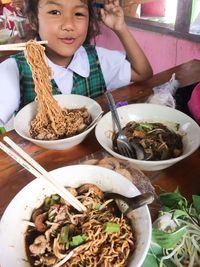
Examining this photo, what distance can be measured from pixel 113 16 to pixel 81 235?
126 centimetres

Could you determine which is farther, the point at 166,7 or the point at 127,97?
the point at 166,7

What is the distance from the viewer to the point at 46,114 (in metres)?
1.15

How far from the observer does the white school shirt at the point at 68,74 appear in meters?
1.47

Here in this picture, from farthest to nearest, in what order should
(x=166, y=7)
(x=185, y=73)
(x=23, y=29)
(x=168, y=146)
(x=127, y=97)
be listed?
1. (x=23, y=29)
2. (x=166, y=7)
3. (x=185, y=73)
4. (x=127, y=97)
5. (x=168, y=146)

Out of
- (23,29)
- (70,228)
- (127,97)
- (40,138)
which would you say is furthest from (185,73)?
(23,29)

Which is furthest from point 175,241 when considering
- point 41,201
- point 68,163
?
point 68,163

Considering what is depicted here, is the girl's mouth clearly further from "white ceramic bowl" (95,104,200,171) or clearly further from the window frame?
the window frame

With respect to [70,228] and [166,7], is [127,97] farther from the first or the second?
[166,7]

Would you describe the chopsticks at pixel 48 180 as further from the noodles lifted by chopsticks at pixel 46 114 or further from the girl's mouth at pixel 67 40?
the girl's mouth at pixel 67 40

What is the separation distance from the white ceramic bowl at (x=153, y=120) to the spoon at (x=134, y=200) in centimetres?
15

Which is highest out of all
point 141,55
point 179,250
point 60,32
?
point 60,32

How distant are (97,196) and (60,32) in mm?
971

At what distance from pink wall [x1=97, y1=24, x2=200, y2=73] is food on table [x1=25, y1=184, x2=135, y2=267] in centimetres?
197

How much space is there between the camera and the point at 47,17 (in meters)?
1.44
